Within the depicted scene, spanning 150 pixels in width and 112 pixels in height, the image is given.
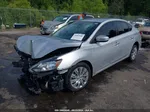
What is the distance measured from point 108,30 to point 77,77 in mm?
1722

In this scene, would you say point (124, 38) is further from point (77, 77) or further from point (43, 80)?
point (43, 80)

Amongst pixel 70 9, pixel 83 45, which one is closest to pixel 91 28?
pixel 83 45

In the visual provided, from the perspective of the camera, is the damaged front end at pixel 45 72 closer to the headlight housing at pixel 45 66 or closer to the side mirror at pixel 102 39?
the headlight housing at pixel 45 66

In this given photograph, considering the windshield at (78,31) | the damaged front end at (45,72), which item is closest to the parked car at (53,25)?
the windshield at (78,31)

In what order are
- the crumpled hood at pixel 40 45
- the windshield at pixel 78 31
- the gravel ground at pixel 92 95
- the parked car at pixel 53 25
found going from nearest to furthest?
1. the gravel ground at pixel 92 95
2. the crumpled hood at pixel 40 45
3. the windshield at pixel 78 31
4. the parked car at pixel 53 25

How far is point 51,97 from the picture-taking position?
11.9 ft

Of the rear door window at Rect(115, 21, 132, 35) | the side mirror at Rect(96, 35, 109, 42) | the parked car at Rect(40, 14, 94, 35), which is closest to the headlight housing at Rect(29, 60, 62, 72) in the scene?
the side mirror at Rect(96, 35, 109, 42)

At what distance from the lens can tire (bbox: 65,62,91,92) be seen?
12.0ft

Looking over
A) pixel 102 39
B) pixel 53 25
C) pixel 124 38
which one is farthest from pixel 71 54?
pixel 53 25

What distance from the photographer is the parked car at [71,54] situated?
11.3 ft

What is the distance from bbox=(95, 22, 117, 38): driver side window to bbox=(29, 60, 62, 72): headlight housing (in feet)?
4.75

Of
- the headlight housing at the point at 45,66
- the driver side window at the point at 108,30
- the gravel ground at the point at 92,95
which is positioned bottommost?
the gravel ground at the point at 92,95

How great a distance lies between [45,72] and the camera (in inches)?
132

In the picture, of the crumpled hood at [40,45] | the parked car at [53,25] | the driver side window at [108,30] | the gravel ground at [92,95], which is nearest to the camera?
the gravel ground at [92,95]
